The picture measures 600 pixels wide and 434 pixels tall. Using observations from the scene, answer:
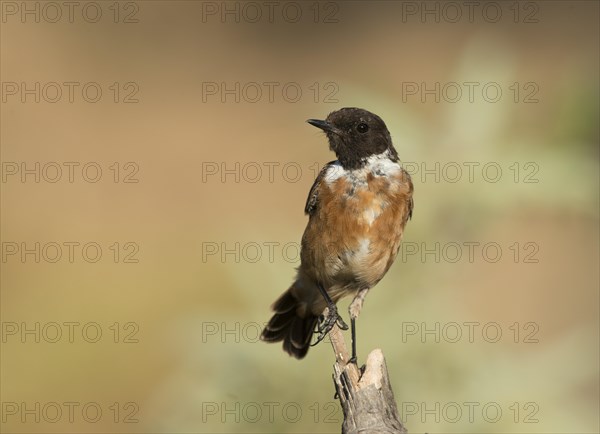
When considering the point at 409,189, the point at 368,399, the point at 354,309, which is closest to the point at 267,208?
the point at 409,189

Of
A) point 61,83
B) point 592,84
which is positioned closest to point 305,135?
point 61,83

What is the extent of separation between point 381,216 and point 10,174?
6437 millimetres

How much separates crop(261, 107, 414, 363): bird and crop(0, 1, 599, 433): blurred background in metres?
0.17

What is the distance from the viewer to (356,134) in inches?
205

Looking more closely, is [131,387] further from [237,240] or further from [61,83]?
[61,83]

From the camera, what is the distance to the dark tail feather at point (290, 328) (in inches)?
193

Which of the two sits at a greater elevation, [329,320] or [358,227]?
[358,227]

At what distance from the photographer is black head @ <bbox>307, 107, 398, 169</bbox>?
519 centimetres


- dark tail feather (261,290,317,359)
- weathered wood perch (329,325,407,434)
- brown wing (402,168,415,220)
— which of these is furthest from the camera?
brown wing (402,168,415,220)

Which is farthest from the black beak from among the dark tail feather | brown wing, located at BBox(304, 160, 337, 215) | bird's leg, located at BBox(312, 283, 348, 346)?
the dark tail feather

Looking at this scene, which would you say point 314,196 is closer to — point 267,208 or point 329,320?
point 329,320

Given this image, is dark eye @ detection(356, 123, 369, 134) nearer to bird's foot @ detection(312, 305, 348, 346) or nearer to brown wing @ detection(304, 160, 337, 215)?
brown wing @ detection(304, 160, 337, 215)

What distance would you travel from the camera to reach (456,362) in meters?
4.40

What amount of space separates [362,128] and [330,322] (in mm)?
1105
